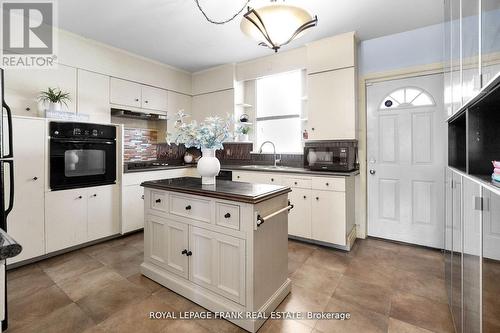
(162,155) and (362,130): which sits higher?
(362,130)

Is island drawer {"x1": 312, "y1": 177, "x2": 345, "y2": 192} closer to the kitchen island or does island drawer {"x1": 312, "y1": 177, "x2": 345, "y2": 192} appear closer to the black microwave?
the black microwave

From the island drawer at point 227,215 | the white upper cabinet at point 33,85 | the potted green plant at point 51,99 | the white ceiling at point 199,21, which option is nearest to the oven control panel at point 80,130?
the potted green plant at point 51,99

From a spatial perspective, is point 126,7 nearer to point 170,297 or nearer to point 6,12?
point 6,12

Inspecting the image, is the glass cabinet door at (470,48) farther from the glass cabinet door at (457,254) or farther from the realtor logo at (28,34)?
the realtor logo at (28,34)

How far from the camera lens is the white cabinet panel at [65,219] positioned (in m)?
2.72

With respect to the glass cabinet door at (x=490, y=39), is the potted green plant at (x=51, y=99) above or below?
above

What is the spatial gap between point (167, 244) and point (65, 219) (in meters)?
1.59

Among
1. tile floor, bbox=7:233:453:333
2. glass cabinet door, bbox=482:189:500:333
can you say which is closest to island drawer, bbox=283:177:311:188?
tile floor, bbox=7:233:453:333

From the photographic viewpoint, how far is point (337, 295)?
2086 mm

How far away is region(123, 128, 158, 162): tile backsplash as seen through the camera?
13.3 ft

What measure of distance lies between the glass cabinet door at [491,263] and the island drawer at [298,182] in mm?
2126

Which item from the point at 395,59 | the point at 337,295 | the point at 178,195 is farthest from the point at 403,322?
the point at 395,59

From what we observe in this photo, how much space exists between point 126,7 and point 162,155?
2.52 meters

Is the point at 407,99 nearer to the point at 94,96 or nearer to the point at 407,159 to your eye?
the point at 407,159
